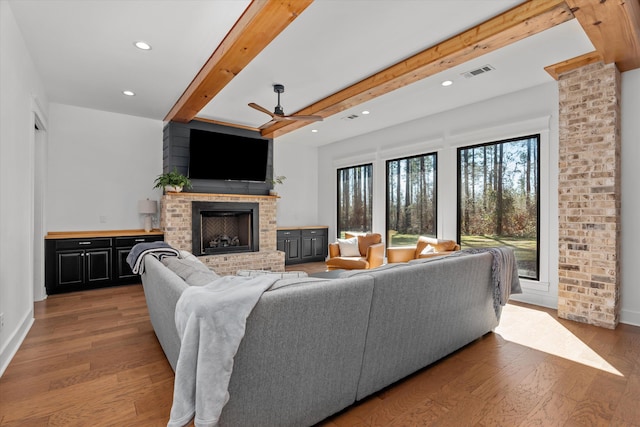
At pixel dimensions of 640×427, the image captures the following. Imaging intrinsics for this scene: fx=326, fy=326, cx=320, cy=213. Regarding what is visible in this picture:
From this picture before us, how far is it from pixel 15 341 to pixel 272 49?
3.43 metres

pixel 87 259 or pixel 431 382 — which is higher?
pixel 87 259

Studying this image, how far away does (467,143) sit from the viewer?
496 cm

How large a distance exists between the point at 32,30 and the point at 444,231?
18.1 feet

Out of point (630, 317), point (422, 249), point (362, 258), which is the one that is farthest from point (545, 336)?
point (362, 258)

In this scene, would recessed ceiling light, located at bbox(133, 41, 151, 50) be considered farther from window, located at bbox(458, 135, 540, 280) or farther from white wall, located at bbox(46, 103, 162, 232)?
window, located at bbox(458, 135, 540, 280)

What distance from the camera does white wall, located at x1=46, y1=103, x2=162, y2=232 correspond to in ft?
16.4

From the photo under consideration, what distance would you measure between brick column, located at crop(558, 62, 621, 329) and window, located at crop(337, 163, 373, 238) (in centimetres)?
359

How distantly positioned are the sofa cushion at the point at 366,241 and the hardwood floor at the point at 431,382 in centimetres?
264

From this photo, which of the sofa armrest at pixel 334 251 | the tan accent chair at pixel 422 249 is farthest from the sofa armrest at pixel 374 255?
the sofa armrest at pixel 334 251

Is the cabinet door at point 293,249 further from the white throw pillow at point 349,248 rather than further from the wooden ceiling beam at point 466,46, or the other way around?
the wooden ceiling beam at point 466,46

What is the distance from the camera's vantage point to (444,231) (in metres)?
5.29

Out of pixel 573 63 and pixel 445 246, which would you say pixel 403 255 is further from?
pixel 573 63

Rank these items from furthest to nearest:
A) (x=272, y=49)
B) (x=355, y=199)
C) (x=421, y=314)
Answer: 1. (x=355, y=199)
2. (x=272, y=49)
3. (x=421, y=314)

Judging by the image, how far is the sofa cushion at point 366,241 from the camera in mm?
5677
